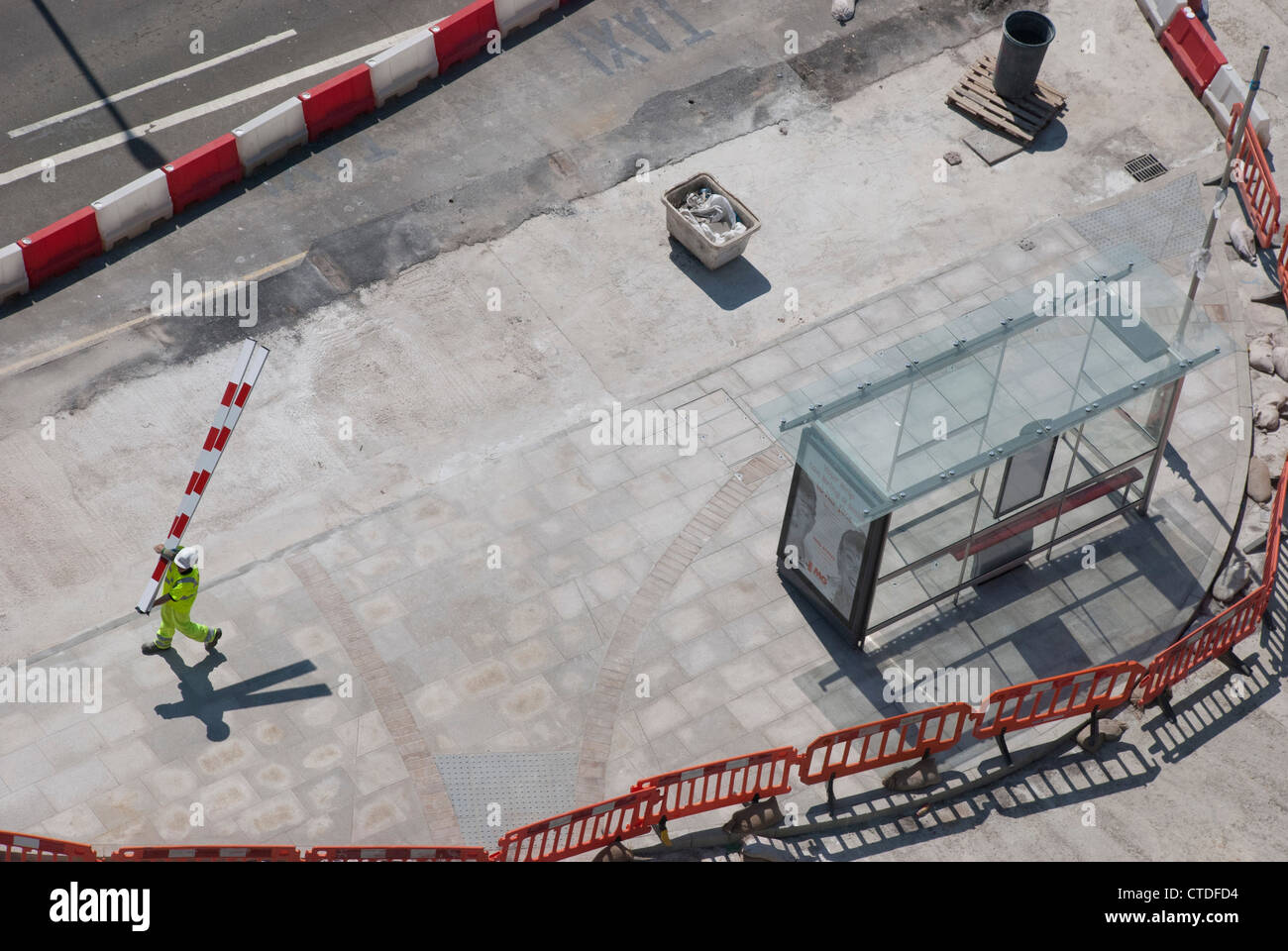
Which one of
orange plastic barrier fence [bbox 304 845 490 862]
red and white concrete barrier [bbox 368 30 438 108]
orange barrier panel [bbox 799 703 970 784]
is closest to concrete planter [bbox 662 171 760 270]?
red and white concrete barrier [bbox 368 30 438 108]

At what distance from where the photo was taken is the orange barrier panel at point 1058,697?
2031cm

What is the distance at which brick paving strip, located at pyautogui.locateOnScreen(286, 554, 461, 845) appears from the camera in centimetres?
2012

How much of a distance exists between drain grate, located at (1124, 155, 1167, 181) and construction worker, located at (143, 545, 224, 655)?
55.4 feet

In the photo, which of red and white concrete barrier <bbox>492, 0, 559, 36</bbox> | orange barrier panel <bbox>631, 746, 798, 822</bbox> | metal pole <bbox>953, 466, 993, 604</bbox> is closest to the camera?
orange barrier panel <bbox>631, 746, 798, 822</bbox>

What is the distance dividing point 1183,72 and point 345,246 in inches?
595

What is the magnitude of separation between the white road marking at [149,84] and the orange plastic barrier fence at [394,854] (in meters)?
14.9


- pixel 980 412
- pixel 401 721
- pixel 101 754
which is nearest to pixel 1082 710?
pixel 980 412

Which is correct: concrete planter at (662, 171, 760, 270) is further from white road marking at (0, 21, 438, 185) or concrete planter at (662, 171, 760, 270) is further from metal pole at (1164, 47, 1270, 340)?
metal pole at (1164, 47, 1270, 340)

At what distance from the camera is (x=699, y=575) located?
74.2 feet

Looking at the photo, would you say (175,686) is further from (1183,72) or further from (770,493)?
(1183,72)

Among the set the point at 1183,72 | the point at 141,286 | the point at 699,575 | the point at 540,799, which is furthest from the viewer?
the point at 1183,72

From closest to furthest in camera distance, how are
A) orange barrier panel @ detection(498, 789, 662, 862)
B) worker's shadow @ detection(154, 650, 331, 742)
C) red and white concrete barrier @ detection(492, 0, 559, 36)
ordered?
orange barrier panel @ detection(498, 789, 662, 862) < worker's shadow @ detection(154, 650, 331, 742) < red and white concrete barrier @ detection(492, 0, 559, 36)

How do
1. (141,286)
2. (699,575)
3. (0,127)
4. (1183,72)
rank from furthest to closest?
(1183,72) < (0,127) < (141,286) < (699,575)

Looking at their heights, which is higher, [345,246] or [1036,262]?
Result: [345,246]
